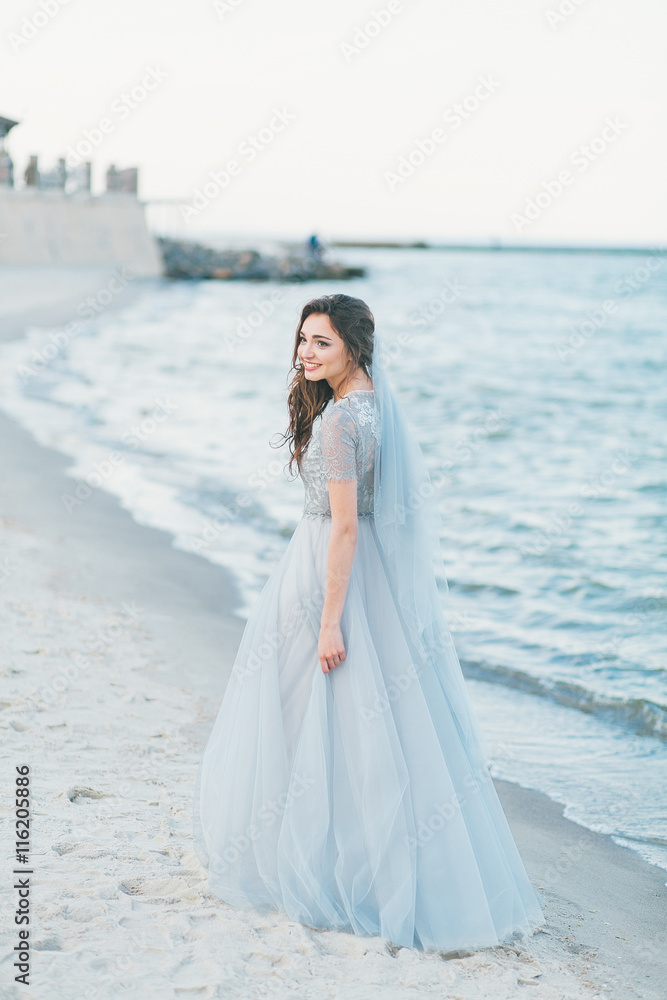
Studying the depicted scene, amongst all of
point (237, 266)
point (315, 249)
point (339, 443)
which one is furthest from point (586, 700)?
point (315, 249)

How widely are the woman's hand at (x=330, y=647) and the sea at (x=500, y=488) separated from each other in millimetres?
601

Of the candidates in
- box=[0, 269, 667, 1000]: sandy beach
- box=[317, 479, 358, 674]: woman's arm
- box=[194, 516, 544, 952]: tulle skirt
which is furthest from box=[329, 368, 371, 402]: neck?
box=[0, 269, 667, 1000]: sandy beach

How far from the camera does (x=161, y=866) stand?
119 inches

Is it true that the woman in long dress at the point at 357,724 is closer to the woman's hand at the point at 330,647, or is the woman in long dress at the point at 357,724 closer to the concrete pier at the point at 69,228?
the woman's hand at the point at 330,647

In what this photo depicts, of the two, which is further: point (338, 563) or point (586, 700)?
point (586, 700)

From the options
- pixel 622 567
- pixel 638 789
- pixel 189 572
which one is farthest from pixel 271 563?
pixel 638 789

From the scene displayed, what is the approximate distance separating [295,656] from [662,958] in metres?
1.58

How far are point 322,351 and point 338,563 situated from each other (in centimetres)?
69

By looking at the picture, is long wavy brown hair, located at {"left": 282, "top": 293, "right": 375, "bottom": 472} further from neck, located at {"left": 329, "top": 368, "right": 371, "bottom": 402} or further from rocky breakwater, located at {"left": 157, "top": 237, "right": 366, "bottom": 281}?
rocky breakwater, located at {"left": 157, "top": 237, "right": 366, "bottom": 281}

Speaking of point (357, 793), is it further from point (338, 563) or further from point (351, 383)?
point (351, 383)

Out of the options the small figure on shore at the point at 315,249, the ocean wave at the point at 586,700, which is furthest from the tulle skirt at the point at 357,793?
the small figure on shore at the point at 315,249

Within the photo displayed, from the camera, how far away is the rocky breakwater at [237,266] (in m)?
53.9

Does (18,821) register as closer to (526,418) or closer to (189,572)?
(189,572)

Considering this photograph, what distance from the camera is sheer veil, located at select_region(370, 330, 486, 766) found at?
9.68 ft
